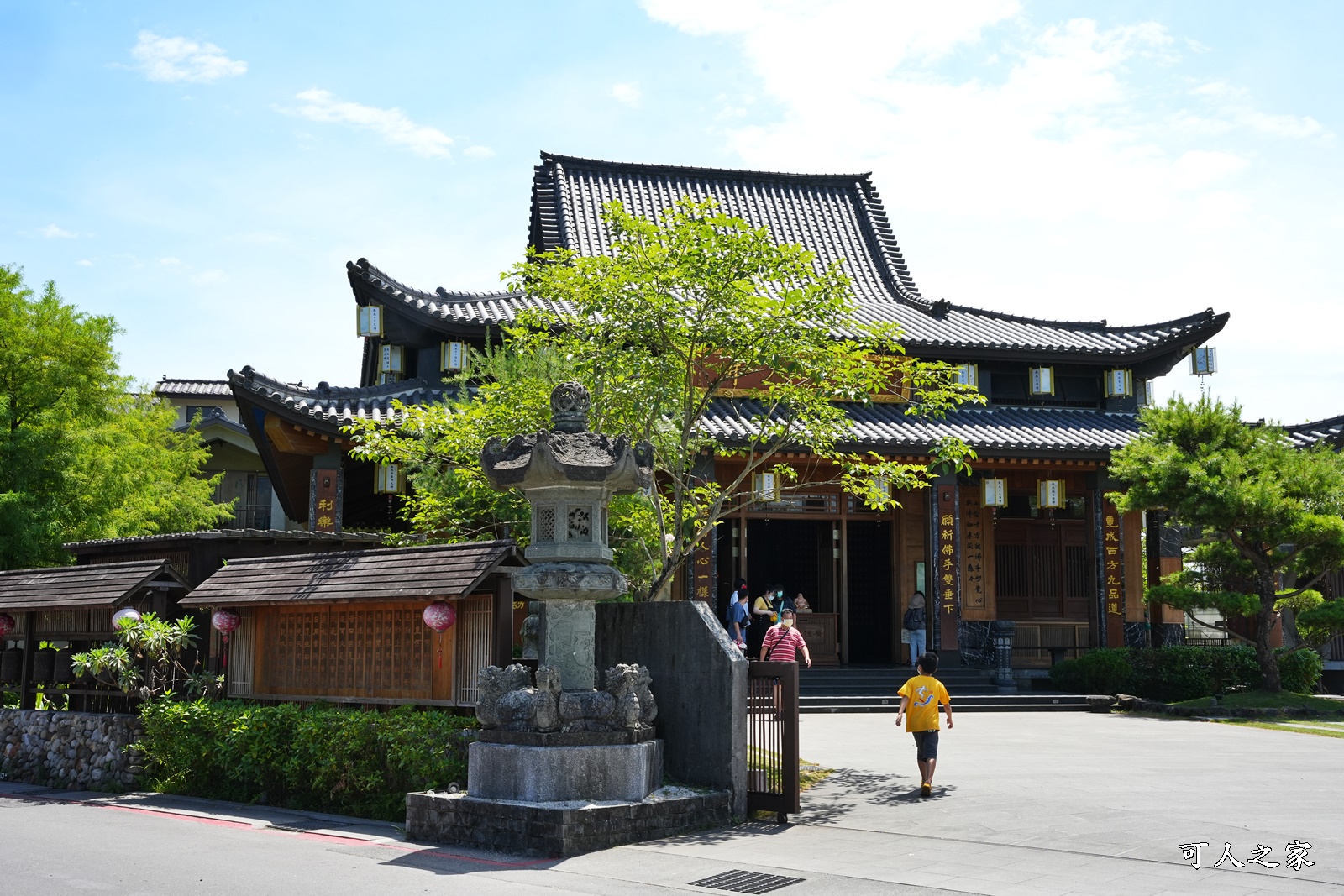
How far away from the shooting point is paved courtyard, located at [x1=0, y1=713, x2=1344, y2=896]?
771 centimetres

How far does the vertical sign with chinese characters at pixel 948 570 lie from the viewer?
2180cm

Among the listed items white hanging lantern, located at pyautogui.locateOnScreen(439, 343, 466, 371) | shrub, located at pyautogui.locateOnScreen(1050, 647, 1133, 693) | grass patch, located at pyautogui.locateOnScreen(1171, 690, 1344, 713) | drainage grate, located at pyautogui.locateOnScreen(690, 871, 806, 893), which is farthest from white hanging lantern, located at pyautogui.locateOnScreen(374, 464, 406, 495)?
grass patch, located at pyautogui.locateOnScreen(1171, 690, 1344, 713)

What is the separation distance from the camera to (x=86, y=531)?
65.1ft

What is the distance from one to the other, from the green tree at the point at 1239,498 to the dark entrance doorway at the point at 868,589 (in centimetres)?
534

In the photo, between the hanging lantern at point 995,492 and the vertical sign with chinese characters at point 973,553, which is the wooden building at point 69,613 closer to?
the hanging lantern at point 995,492

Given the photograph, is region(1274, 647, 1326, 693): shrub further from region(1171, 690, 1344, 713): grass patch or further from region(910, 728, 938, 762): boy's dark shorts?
region(910, 728, 938, 762): boy's dark shorts

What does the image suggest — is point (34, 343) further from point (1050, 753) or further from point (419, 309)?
point (1050, 753)

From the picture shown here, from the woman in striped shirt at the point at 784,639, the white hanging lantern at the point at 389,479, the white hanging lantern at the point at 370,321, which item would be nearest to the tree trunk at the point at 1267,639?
the woman in striped shirt at the point at 784,639

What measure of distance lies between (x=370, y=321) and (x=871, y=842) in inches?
645

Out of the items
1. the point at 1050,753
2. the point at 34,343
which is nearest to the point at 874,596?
the point at 1050,753

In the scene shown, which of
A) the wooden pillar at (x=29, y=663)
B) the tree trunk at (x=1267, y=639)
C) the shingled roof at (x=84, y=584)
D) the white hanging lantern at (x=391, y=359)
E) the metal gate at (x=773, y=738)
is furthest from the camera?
the white hanging lantern at (x=391, y=359)

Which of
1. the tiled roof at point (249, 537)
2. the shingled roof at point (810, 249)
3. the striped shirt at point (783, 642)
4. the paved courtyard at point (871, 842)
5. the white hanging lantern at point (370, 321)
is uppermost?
the shingled roof at point (810, 249)

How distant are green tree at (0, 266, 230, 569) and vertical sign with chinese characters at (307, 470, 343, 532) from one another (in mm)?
3309

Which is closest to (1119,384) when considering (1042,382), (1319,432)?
(1042,382)
